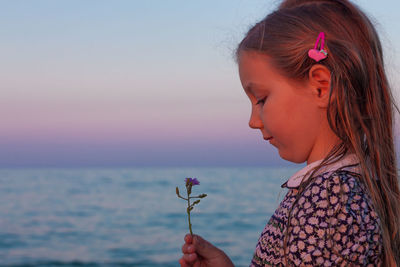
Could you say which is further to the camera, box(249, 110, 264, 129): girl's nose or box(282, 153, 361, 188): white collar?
box(249, 110, 264, 129): girl's nose

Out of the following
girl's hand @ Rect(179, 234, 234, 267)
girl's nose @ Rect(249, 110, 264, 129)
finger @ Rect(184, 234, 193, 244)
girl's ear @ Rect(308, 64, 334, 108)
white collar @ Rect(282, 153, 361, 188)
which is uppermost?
girl's ear @ Rect(308, 64, 334, 108)

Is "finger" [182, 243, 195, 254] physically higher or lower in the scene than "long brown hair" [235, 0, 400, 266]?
lower

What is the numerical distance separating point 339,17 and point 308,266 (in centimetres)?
88

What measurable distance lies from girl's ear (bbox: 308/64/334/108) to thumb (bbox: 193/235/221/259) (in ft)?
2.26

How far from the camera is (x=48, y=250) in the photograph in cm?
1117

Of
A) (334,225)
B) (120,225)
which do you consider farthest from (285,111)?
(120,225)

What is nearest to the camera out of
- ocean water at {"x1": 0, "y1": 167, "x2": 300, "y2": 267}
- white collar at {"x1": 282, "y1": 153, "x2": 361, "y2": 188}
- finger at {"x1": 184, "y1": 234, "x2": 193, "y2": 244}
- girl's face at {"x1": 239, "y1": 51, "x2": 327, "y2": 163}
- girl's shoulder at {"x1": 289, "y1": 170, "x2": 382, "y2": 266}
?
girl's shoulder at {"x1": 289, "y1": 170, "x2": 382, "y2": 266}

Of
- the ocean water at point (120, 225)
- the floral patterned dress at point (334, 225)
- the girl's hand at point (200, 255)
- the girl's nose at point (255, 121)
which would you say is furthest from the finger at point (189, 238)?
the ocean water at point (120, 225)

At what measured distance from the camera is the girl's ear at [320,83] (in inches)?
67.4

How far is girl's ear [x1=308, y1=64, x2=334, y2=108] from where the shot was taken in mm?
1712

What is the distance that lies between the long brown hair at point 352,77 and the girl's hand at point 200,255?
1.68 ft

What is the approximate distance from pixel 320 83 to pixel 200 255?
820 millimetres

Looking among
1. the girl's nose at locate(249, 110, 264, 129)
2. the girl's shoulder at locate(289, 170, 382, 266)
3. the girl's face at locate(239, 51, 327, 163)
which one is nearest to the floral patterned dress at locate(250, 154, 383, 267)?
the girl's shoulder at locate(289, 170, 382, 266)

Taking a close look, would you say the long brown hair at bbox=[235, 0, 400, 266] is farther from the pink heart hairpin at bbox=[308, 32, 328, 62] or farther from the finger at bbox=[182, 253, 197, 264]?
the finger at bbox=[182, 253, 197, 264]
